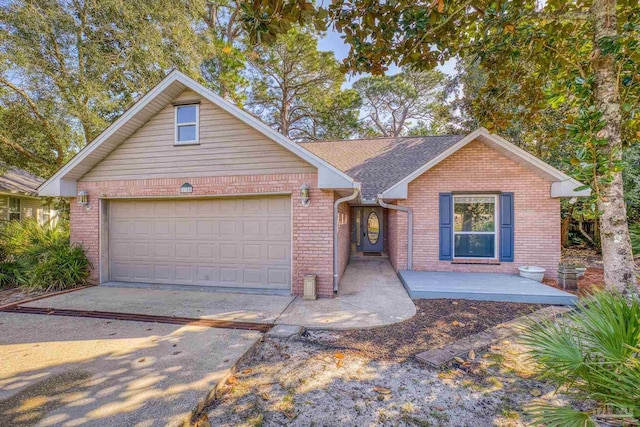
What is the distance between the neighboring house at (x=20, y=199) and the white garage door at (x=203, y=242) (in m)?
6.40

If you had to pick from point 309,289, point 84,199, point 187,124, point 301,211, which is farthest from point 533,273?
point 84,199

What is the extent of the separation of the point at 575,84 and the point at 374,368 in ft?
16.3

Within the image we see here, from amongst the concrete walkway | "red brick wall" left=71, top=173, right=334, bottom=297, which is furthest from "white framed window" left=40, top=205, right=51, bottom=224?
the concrete walkway

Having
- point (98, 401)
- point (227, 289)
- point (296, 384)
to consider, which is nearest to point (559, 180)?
point (296, 384)

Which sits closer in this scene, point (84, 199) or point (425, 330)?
point (425, 330)

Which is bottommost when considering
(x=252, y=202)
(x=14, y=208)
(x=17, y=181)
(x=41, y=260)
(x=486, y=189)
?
(x=41, y=260)

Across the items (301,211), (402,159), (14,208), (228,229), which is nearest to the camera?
(301,211)

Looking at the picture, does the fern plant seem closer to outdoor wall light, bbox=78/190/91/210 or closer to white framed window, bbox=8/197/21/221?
outdoor wall light, bbox=78/190/91/210

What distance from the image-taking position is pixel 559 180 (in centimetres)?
749

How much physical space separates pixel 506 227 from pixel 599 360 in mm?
6638

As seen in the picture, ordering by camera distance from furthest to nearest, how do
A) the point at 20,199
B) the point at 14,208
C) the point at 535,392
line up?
the point at 20,199 → the point at 14,208 → the point at 535,392

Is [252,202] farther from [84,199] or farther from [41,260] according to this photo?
[41,260]

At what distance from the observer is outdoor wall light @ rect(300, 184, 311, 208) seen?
20.1 feet

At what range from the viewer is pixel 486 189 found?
8.07m
